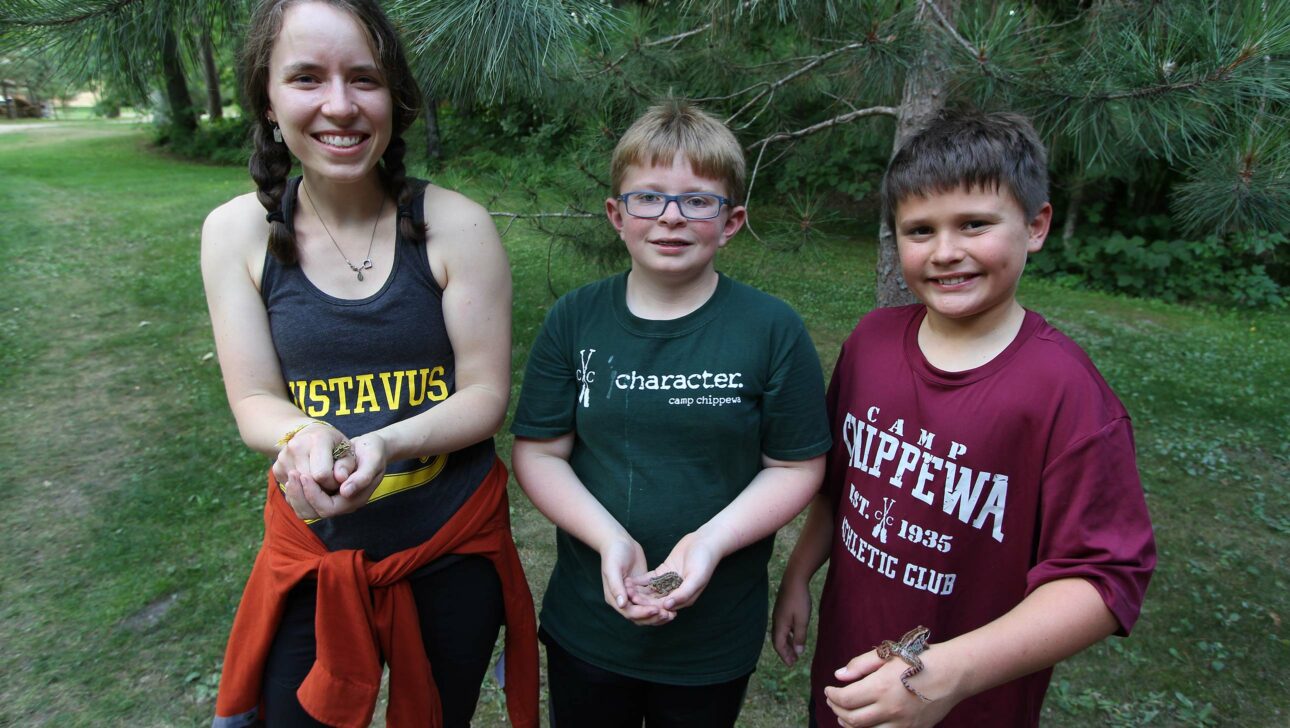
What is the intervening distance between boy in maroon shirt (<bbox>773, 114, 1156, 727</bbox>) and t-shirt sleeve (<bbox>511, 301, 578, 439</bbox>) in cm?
51

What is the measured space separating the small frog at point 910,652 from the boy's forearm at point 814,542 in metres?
0.47

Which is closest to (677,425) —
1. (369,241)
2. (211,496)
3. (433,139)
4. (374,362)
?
(374,362)

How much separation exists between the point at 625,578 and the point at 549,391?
1.25 ft

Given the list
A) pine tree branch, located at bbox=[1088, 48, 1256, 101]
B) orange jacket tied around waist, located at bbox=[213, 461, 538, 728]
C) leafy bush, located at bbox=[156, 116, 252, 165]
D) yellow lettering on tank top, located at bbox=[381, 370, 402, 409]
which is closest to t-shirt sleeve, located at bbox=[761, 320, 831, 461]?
orange jacket tied around waist, located at bbox=[213, 461, 538, 728]

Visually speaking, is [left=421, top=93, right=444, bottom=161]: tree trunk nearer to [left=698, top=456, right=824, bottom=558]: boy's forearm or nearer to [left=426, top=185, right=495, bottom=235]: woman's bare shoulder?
[left=426, top=185, right=495, bottom=235]: woman's bare shoulder

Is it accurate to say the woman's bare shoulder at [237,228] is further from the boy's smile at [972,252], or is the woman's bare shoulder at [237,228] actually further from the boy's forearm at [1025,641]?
the boy's forearm at [1025,641]

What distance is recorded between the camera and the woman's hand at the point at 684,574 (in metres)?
1.21

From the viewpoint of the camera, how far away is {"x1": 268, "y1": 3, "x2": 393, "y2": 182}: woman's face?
4.14ft

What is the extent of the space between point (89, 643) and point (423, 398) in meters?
2.15

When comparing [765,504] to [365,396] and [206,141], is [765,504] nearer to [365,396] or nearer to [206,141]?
[365,396]

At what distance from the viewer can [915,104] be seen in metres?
2.89

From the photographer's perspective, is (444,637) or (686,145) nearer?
(686,145)

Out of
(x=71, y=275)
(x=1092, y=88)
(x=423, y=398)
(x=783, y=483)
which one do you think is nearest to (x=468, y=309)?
(x=423, y=398)

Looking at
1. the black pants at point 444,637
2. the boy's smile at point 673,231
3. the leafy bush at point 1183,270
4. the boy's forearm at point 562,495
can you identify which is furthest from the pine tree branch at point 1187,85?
the leafy bush at point 1183,270
